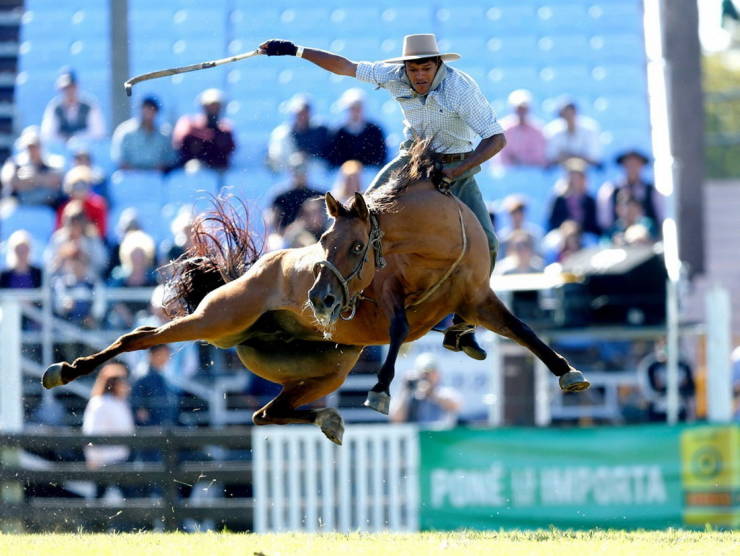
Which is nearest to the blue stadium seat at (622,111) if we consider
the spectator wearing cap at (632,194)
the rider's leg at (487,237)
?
the spectator wearing cap at (632,194)

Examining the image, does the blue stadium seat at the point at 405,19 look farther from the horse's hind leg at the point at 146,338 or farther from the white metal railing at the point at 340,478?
the horse's hind leg at the point at 146,338

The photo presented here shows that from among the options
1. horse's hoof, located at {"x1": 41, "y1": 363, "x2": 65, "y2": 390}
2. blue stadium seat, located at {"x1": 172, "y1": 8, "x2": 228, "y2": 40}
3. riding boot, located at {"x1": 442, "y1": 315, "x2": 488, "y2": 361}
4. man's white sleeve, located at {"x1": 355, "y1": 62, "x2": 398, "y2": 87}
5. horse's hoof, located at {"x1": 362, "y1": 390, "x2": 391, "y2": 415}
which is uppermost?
blue stadium seat, located at {"x1": 172, "y1": 8, "x2": 228, "y2": 40}

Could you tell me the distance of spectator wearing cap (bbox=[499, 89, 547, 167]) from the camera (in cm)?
1398

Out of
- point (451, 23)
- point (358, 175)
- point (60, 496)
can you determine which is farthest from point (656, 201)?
point (60, 496)

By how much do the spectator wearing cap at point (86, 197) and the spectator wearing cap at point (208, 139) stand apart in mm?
906

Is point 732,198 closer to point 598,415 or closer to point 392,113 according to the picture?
point 392,113

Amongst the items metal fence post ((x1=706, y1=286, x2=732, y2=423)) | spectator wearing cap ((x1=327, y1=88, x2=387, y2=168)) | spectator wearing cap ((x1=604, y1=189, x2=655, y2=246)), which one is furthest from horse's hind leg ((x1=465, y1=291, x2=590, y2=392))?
spectator wearing cap ((x1=327, y1=88, x2=387, y2=168))

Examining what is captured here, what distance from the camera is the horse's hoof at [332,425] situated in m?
7.04

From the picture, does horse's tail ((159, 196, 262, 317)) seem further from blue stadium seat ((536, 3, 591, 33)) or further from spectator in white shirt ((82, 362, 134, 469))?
blue stadium seat ((536, 3, 591, 33))

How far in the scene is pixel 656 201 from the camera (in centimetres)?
1310

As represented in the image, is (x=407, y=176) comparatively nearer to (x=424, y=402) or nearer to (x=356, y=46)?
(x=424, y=402)

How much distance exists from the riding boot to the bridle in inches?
26.9

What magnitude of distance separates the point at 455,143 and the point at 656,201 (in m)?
6.32

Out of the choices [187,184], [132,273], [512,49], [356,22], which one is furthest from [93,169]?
[512,49]
